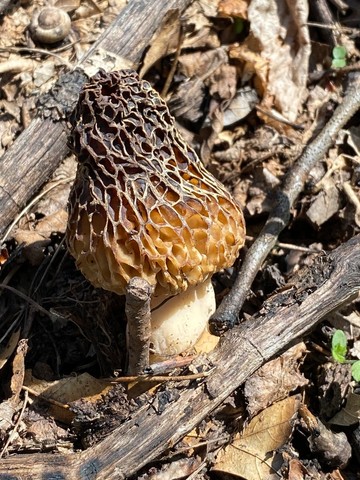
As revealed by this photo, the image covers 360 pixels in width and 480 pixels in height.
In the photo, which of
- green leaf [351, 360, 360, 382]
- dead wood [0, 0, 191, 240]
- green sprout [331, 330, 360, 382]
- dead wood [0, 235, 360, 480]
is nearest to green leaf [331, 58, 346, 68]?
dead wood [0, 0, 191, 240]

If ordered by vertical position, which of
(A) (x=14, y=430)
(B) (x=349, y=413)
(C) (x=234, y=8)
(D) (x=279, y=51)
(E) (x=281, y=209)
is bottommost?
(B) (x=349, y=413)

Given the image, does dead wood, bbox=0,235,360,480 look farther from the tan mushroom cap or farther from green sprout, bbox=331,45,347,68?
green sprout, bbox=331,45,347,68

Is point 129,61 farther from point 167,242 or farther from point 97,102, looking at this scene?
point 167,242

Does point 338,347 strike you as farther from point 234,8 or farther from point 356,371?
point 234,8

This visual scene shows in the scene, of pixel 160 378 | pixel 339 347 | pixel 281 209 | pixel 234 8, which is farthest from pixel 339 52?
pixel 160 378

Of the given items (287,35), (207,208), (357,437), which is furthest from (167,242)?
(287,35)

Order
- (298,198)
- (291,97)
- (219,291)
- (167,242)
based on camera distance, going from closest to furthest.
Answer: (167,242)
(219,291)
(298,198)
(291,97)

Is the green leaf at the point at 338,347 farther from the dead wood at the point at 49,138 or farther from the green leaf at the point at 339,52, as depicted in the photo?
the green leaf at the point at 339,52
